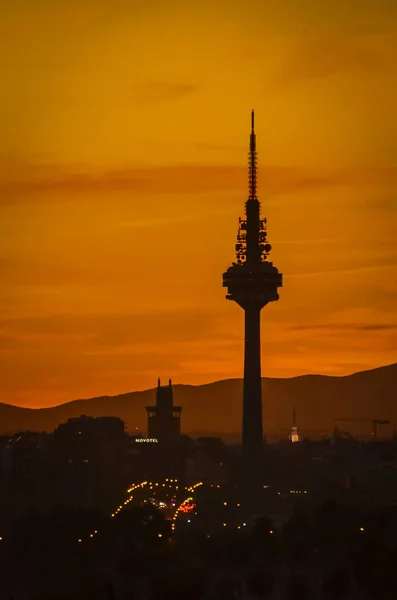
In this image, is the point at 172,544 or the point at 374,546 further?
the point at 172,544

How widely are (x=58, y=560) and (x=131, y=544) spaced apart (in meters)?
19.1

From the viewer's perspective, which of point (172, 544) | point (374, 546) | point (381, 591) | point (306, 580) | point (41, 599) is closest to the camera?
point (41, 599)

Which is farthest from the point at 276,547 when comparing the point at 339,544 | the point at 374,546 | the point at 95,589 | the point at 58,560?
the point at 95,589

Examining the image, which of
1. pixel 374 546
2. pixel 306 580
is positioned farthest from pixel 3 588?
pixel 374 546

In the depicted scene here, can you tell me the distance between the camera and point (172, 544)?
645 feet

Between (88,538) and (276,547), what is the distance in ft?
49.2

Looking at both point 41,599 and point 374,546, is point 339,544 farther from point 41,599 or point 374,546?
point 41,599

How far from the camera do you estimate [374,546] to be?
181500mm

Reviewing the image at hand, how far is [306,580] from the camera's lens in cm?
16900

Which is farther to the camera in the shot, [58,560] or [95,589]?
[58,560]

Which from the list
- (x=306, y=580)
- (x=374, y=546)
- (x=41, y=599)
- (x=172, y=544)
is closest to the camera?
(x=41, y=599)

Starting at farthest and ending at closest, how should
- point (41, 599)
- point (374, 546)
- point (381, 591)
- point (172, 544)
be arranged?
1. point (172, 544)
2. point (374, 546)
3. point (381, 591)
4. point (41, 599)

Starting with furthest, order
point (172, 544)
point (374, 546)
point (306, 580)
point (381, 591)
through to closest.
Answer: point (172, 544) < point (374, 546) < point (306, 580) < point (381, 591)

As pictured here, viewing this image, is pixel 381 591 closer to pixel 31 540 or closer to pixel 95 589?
pixel 95 589
